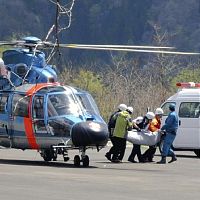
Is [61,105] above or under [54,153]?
above

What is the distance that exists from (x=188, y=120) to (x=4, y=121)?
720 centimetres

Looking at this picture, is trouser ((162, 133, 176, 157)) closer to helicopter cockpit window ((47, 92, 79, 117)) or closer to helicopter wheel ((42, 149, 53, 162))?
helicopter wheel ((42, 149, 53, 162))

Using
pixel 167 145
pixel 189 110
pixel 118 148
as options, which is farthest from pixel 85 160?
pixel 189 110

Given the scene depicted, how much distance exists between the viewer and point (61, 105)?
73.4ft

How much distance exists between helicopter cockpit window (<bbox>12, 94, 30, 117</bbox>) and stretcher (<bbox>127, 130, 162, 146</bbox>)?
3.05 metres

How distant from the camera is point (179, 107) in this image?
94.2 feet

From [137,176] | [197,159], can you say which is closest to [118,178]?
[137,176]

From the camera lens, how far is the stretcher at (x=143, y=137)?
24594 mm

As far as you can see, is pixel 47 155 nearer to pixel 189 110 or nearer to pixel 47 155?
pixel 47 155

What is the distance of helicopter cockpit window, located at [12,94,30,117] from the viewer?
2286 centimetres

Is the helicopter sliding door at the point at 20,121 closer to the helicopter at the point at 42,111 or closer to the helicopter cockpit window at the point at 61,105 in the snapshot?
the helicopter at the point at 42,111

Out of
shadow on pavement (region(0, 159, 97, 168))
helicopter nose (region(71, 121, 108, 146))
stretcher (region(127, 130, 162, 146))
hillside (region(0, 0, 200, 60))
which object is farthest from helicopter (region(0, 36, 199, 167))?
hillside (region(0, 0, 200, 60))

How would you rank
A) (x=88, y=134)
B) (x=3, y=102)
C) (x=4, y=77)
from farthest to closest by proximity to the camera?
(x=3, y=102) < (x=4, y=77) < (x=88, y=134)

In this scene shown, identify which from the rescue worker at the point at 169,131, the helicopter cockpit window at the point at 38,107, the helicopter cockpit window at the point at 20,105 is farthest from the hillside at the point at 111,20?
the helicopter cockpit window at the point at 38,107
